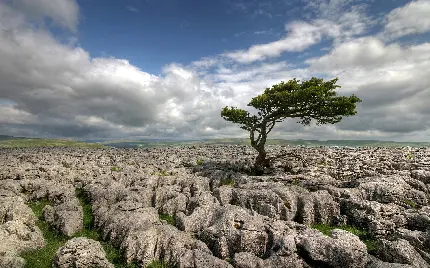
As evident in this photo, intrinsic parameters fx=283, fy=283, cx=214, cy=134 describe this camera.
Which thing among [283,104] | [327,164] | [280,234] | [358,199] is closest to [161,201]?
[280,234]

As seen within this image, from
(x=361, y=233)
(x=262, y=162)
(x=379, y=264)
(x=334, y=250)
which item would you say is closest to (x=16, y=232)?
(x=334, y=250)

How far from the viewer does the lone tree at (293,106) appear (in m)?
48.5

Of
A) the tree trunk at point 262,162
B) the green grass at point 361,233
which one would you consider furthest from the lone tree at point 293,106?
the green grass at point 361,233

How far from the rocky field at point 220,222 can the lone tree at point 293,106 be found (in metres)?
12.3

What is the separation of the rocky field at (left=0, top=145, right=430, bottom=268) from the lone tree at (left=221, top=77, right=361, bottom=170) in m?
12.3

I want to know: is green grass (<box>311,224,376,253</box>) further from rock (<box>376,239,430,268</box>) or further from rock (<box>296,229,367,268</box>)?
rock (<box>296,229,367,268</box>)

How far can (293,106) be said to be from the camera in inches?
2028

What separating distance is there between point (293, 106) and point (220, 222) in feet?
110

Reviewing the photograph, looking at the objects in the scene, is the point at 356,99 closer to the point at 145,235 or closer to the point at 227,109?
the point at 227,109

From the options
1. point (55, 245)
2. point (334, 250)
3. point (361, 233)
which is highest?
point (334, 250)

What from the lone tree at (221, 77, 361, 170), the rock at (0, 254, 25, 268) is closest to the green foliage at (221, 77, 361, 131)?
the lone tree at (221, 77, 361, 170)

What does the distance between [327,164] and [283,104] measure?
14651 millimetres

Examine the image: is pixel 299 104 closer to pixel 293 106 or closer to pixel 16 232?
pixel 293 106

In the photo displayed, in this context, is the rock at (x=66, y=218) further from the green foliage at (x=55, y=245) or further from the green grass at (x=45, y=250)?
the green grass at (x=45, y=250)
